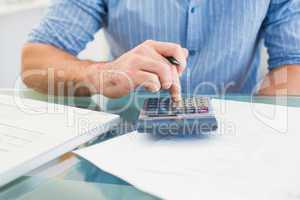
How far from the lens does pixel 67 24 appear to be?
795 mm

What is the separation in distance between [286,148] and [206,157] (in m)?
0.10

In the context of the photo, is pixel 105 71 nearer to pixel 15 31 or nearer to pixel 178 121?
pixel 178 121

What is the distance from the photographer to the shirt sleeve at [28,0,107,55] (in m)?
0.79

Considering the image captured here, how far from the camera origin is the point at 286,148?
42 cm

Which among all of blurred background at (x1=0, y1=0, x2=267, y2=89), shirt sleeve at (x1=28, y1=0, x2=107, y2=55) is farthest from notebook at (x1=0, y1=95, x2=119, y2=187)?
blurred background at (x1=0, y1=0, x2=267, y2=89)

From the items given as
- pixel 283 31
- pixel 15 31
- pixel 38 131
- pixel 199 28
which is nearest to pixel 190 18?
pixel 199 28

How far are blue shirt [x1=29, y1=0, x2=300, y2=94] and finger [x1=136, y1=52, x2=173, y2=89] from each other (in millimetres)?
238

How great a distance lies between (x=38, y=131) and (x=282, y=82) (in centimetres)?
48

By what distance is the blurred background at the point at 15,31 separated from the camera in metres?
1.53

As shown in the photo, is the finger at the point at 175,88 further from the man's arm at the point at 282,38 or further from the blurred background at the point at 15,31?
the blurred background at the point at 15,31

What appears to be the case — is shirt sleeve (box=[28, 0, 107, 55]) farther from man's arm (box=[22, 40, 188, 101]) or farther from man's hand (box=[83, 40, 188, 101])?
man's hand (box=[83, 40, 188, 101])

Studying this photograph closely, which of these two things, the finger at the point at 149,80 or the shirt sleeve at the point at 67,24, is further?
the shirt sleeve at the point at 67,24

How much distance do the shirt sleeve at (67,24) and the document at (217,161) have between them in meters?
0.40

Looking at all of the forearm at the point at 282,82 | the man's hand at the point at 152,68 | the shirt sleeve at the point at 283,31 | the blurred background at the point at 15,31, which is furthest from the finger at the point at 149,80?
the blurred background at the point at 15,31
